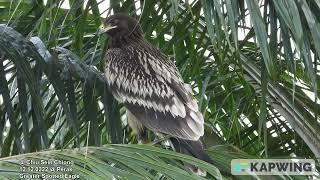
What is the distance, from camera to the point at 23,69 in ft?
10.8

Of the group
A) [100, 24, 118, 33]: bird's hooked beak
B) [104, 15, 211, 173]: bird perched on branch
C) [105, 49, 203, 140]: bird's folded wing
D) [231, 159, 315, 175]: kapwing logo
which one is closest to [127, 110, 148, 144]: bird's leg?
[104, 15, 211, 173]: bird perched on branch

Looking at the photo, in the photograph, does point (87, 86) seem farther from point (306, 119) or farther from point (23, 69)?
point (306, 119)

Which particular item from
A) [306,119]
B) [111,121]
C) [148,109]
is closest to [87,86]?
[111,121]

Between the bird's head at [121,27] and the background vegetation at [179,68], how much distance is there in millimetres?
92

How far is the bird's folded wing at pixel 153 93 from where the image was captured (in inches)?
144

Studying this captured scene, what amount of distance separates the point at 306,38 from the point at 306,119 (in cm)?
116

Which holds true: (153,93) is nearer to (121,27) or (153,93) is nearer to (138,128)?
(138,128)

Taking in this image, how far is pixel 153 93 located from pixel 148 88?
7cm

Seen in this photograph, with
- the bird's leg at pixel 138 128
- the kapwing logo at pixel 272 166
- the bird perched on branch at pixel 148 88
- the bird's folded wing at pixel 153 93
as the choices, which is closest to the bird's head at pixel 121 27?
the bird perched on branch at pixel 148 88

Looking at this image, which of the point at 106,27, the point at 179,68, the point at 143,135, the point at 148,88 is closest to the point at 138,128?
the point at 143,135

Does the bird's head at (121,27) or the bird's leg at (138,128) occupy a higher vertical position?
the bird's head at (121,27)

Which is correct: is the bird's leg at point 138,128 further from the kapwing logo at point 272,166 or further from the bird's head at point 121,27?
the kapwing logo at point 272,166

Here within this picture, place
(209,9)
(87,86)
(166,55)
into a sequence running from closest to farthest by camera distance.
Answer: (209,9), (87,86), (166,55)

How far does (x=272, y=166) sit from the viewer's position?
3.20m
